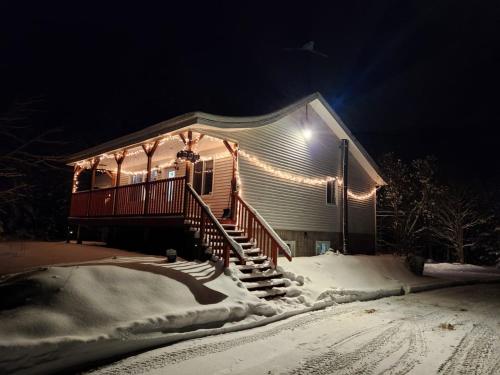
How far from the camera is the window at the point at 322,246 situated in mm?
15677

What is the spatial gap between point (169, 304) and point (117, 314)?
0.99m

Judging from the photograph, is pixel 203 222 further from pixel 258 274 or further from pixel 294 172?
pixel 294 172

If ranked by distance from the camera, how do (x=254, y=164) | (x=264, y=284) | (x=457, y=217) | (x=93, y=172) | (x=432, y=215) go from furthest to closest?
(x=457, y=217) → (x=432, y=215) → (x=93, y=172) → (x=254, y=164) → (x=264, y=284)

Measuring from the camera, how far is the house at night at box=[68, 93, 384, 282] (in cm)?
1027

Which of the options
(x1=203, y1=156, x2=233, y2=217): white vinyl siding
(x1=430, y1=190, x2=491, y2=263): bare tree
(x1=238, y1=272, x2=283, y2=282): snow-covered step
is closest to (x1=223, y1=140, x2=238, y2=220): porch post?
(x1=203, y1=156, x2=233, y2=217): white vinyl siding

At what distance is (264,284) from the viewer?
27.8 feet

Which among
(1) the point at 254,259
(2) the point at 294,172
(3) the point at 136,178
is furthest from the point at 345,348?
(3) the point at 136,178

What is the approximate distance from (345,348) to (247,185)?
7.59 metres

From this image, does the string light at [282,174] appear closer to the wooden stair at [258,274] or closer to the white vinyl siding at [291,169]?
the white vinyl siding at [291,169]

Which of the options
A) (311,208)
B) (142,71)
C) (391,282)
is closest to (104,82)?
(142,71)

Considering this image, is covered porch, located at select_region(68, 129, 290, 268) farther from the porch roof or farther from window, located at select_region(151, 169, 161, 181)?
the porch roof

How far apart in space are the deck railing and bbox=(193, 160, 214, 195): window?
2515 millimetres

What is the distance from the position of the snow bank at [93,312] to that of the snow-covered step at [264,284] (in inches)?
33.0

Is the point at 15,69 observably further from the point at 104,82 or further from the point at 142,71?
the point at 142,71
